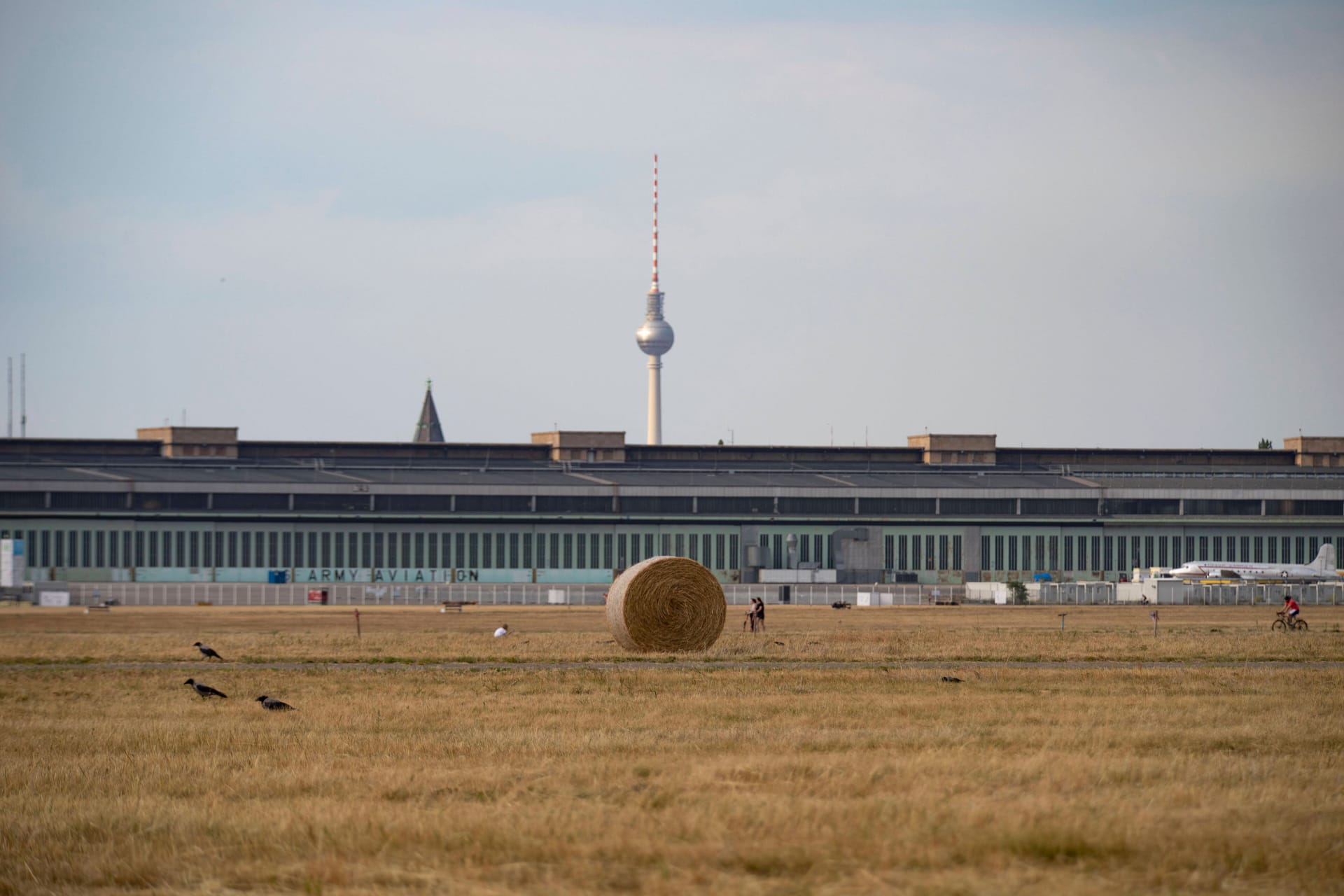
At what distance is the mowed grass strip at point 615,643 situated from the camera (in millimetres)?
35031

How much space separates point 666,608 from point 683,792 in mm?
25384

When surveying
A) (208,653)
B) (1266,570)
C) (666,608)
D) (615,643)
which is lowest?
(615,643)

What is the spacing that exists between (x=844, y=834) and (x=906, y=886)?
161cm

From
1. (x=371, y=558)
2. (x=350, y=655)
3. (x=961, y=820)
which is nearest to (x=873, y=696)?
(x=961, y=820)

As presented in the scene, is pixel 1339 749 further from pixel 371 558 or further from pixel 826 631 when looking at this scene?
pixel 371 558

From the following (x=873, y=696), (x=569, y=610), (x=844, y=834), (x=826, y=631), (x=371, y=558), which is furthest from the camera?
(x=371, y=558)

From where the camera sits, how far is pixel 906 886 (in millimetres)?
10867

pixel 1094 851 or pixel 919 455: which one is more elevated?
pixel 919 455

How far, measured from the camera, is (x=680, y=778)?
1534cm

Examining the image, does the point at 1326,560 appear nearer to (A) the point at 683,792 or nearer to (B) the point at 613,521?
(B) the point at 613,521

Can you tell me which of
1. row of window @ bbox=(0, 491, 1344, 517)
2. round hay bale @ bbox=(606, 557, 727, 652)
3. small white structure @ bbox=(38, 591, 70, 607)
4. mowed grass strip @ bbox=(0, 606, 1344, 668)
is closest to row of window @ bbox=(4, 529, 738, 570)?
row of window @ bbox=(0, 491, 1344, 517)

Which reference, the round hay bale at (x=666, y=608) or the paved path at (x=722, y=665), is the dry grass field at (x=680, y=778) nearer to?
the paved path at (x=722, y=665)

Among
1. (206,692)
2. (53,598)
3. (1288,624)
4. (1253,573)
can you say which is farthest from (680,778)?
(1253,573)

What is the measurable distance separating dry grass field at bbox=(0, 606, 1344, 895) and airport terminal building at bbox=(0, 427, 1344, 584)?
204 ft
